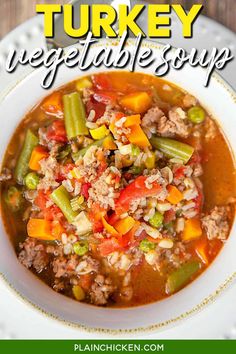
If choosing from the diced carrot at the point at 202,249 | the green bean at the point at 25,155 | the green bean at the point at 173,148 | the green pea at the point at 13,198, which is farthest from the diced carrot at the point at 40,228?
the diced carrot at the point at 202,249

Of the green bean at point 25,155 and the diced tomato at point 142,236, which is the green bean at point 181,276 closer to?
the diced tomato at point 142,236

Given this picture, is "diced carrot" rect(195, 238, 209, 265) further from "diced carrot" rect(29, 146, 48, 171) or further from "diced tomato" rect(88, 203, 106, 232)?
"diced carrot" rect(29, 146, 48, 171)

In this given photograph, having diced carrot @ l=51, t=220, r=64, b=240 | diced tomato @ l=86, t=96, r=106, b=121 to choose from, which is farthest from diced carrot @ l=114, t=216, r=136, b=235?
diced tomato @ l=86, t=96, r=106, b=121

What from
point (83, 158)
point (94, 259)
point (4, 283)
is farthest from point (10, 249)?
point (83, 158)

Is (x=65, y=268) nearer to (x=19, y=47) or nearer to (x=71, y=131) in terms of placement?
(x=71, y=131)

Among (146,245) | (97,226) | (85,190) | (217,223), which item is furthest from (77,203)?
(217,223)

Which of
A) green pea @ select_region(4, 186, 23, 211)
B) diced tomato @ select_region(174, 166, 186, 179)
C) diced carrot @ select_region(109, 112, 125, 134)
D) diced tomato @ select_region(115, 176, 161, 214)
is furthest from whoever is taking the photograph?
green pea @ select_region(4, 186, 23, 211)
